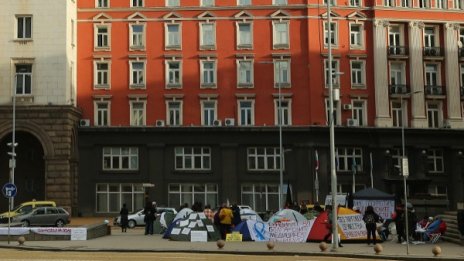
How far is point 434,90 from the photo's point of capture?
59750 mm

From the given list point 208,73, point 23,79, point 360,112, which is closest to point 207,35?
point 208,73

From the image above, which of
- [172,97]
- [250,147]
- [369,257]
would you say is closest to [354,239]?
[369,257]

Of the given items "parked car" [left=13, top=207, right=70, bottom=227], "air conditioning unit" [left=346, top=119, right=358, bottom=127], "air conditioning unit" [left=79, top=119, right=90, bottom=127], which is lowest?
"parked car" [left=13, top=207, right=70, bottom=227]

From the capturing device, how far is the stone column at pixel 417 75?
193ft

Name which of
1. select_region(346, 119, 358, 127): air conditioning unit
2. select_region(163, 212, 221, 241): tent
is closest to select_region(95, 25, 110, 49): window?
select_region(346, 119, 358, 127): air conditioning unit

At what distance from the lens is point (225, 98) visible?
58844 mm

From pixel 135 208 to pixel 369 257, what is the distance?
120 ft

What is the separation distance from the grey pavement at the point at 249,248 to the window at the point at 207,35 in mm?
31022

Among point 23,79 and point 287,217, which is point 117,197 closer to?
point 23,79

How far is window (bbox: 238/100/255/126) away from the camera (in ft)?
192

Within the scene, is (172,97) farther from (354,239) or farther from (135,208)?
(354,239)

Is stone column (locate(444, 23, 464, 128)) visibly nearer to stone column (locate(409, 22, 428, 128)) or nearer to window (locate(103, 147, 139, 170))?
stone column (locate(409, 22, 428, 128))

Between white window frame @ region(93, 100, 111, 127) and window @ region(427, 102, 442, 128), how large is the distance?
29446 mm

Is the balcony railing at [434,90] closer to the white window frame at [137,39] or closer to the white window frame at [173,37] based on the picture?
the white window frame at [173,37]
